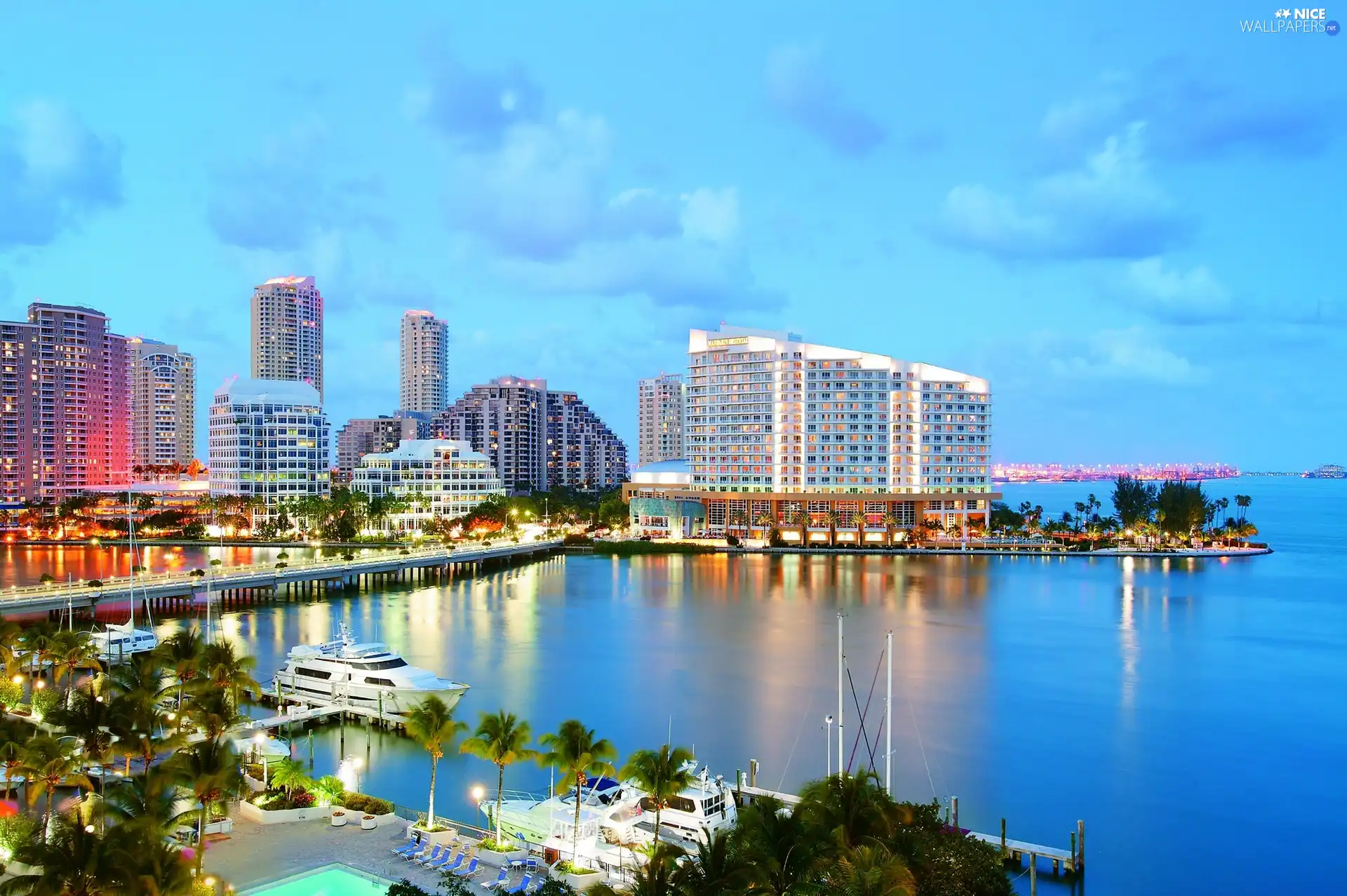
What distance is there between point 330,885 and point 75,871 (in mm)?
6721

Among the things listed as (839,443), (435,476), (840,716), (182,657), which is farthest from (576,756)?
(435,476)

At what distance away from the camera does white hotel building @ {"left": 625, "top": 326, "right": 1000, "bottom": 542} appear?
144750 millimetres

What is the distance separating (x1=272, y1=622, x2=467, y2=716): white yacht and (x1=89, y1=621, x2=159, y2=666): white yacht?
39.2ft

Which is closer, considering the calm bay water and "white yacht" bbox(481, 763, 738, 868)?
"white yacht" bbox(481, 763, 738, 868)

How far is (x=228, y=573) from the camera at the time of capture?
81.8m

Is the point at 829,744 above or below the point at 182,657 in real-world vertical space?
below

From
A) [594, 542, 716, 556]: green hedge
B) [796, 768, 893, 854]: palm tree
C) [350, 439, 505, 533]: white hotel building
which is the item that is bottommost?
[594, 542, 716, 556]: green hedge

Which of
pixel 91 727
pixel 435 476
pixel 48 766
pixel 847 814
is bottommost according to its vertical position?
pixel 847 814

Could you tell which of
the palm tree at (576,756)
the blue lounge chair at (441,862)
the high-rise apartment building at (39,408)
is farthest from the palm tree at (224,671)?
the high-rise apartment building at (39,408)

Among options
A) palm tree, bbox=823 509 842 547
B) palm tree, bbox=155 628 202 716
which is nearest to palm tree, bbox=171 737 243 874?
palm tree, bbox=155 628 202 716

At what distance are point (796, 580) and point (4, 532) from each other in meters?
130

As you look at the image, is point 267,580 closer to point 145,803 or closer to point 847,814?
point 145,803

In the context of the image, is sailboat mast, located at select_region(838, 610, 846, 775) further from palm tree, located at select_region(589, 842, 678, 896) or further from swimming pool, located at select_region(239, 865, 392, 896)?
swimming pool, located at select_region(239, 865, 392, 896)

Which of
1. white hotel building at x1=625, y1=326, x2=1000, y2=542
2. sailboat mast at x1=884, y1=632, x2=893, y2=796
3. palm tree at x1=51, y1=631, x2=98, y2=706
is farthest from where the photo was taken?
white hotel building at x1=625, y1=326, x2=1000, y2=542
